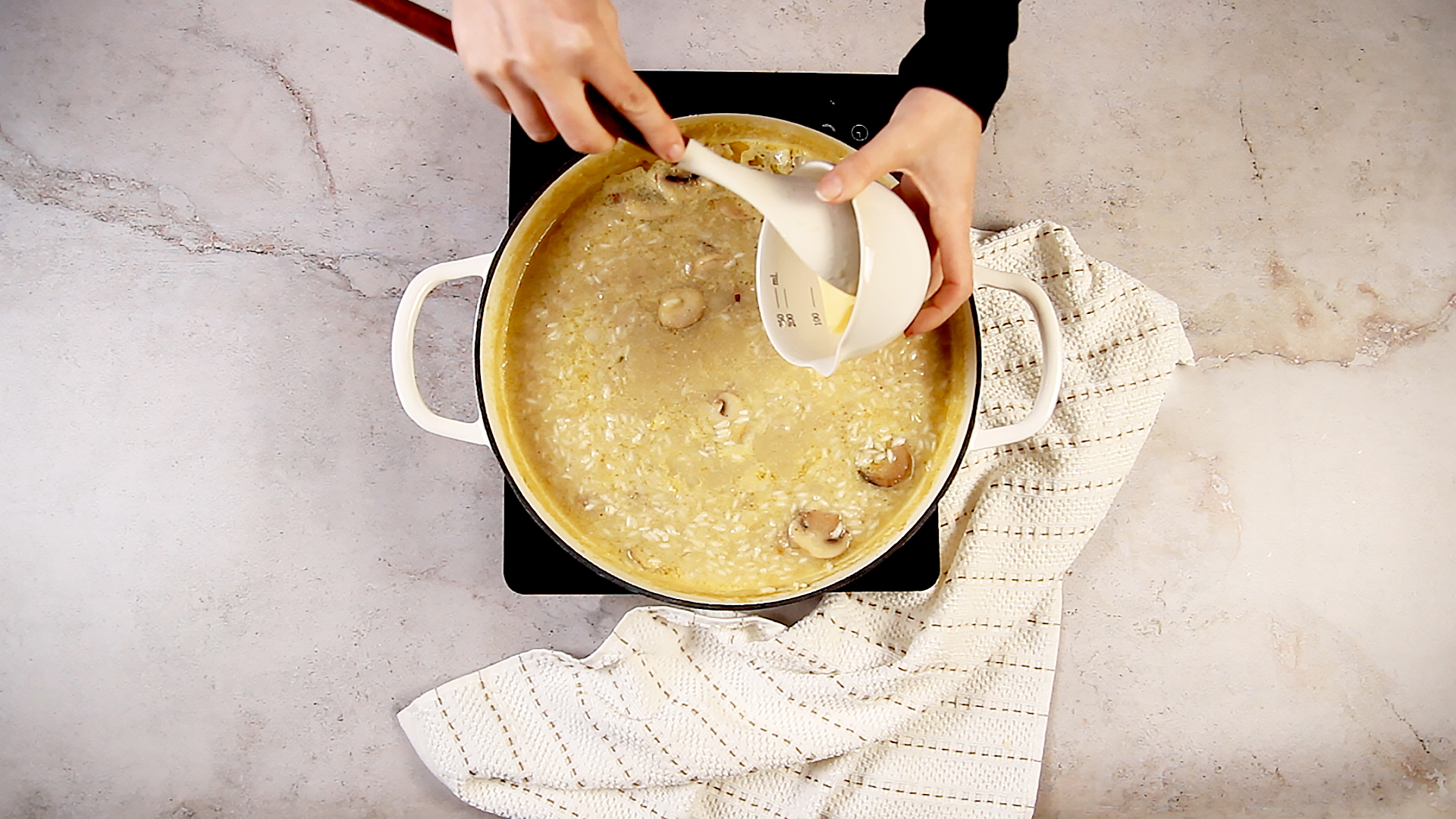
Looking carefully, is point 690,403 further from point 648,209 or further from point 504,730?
point 504,730

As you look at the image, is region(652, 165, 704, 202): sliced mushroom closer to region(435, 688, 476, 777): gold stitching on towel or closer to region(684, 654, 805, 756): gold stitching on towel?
region(684, 654, 805, 756): gold stitching on towel

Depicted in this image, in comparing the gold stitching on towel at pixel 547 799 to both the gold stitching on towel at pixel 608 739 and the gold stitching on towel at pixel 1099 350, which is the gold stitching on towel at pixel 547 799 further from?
the gold stitching on towel at pixel 1099 350

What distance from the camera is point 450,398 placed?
1.07 meters

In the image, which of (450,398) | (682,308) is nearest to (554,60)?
(682,308)

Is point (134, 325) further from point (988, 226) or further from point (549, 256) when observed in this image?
point (988, 226)

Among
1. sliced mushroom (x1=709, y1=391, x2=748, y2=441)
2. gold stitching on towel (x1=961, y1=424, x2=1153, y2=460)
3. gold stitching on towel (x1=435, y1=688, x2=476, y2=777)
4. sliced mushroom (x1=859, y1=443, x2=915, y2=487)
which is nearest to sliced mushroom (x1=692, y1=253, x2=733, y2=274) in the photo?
sliced mushroom (x1=709, y1=391, x2=748, y2=441)

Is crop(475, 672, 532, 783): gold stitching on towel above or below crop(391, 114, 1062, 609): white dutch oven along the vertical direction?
below

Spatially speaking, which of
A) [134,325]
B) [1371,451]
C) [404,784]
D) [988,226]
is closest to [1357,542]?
[1371,451]

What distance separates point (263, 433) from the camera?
3.55ft

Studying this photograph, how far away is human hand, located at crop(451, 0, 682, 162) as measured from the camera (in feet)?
1.66

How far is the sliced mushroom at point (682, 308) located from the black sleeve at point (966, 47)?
25cm

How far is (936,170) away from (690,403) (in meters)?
0.29

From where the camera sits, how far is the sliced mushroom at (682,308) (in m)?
0.85

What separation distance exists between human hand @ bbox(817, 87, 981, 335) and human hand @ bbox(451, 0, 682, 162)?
0.13m
